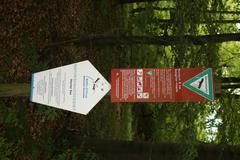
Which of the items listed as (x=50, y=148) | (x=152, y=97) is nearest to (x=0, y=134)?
(x=50, y=148)

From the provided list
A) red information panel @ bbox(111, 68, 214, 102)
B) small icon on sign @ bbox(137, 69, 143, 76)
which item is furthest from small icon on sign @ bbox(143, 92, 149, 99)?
small icon on sign @ bbox(137, 69, 143, 76)

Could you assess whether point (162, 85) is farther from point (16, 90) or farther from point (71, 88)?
point (16, 90)

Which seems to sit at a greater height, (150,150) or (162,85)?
(162,85)

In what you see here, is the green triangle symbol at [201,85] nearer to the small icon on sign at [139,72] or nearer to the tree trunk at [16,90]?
the small icon on sign at [139,72]

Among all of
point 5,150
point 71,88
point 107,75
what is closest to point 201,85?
point 71,88

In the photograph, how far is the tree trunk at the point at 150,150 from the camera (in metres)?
4.99

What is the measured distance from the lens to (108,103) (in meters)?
9.62

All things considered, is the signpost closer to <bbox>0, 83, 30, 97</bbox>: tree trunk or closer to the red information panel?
the red information panel

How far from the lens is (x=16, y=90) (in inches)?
159

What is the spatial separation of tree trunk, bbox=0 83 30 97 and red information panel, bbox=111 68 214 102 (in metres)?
1.05

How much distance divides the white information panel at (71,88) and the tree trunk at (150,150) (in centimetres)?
160

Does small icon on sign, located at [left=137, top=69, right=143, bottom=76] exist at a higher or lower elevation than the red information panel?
higher

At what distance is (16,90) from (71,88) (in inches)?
34.3

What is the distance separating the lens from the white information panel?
3.45 meters
